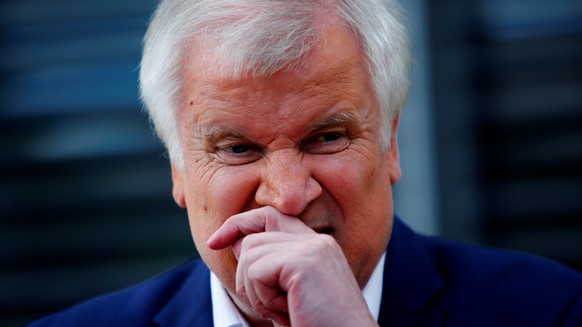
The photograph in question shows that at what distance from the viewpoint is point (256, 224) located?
85.5 inches

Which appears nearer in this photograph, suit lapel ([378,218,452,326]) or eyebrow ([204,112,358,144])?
eyebrow ([204,112,358,144])

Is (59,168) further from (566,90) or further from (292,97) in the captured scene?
(292,97)

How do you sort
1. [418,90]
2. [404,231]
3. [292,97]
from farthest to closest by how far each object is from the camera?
1. [418,90]
2. [404,231]
3. [292,97]

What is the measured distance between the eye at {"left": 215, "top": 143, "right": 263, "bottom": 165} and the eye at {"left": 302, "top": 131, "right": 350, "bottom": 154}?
118mm

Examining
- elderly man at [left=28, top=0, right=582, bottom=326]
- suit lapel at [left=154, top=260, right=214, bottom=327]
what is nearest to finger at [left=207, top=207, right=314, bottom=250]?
elderly man at [left=28, top=0, right=582, bottom=326]

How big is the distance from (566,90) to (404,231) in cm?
252

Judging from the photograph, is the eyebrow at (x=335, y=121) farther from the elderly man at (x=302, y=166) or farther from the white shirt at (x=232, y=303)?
the white shirt at (x=232, y=303)

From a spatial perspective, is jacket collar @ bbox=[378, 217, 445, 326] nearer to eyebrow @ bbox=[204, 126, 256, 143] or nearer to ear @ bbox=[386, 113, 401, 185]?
ear @ bbox=[386, 113, 401, 185]

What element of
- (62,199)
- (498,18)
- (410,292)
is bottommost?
(62,199)

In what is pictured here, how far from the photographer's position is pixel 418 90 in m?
4.93

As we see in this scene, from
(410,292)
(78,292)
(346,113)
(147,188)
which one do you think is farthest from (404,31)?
(78,292)

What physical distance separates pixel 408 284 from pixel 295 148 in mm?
570

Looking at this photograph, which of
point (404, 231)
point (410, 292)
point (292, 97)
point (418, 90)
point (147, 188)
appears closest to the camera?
point (292, 97)

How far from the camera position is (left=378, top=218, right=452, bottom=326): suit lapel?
8.21ft
